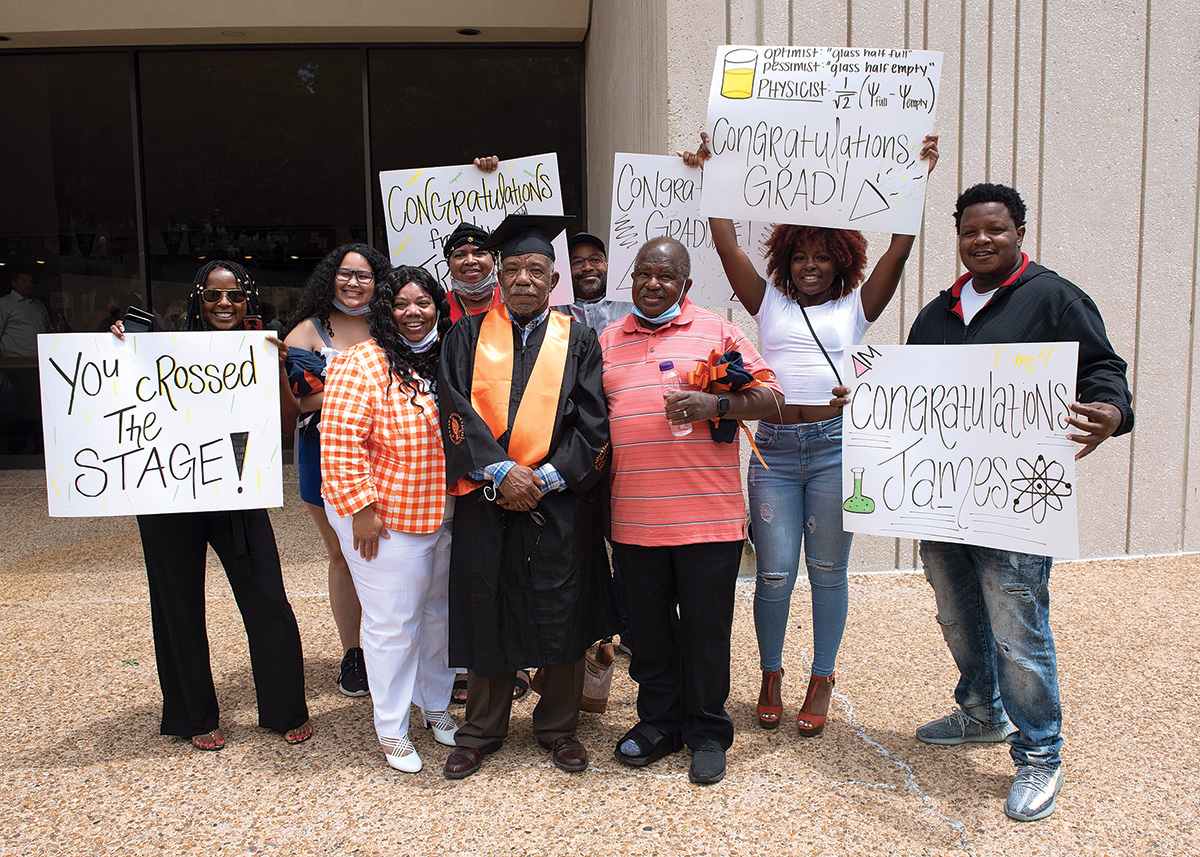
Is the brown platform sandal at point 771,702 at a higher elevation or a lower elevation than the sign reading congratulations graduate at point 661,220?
lower

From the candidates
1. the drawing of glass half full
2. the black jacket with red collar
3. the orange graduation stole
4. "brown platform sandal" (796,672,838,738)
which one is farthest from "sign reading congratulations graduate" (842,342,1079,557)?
the drawing of glass half full

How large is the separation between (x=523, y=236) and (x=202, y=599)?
1951 mm

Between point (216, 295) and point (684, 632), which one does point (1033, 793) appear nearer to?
point (684, 632)

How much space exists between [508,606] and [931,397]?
172cm

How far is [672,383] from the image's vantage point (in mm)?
3029

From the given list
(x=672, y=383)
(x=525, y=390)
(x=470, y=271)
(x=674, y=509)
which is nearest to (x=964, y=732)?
(x=674, y=509)

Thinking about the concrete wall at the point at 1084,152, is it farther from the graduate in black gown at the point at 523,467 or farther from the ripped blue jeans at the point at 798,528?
the graduate in black gown at the point at 523,467

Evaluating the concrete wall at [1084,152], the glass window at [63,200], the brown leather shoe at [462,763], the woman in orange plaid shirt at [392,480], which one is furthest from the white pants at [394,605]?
the glass window at [63,200]

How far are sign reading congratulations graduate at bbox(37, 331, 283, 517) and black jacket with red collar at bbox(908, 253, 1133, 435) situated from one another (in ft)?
8.71

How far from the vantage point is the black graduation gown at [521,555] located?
305cm

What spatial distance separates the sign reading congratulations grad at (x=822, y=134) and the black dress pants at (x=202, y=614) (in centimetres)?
239

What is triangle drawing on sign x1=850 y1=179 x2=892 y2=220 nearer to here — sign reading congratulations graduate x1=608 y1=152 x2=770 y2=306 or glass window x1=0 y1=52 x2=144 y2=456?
sign reading congratulations graduate x1=608 y1=152 x2=770 y2=306

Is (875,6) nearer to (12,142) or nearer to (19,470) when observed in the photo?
(12,142)

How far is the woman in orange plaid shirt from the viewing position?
120 inches
